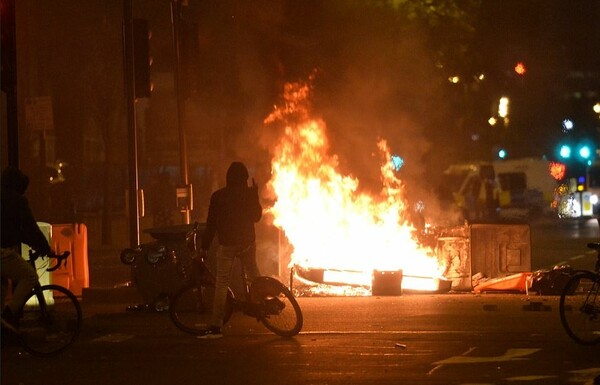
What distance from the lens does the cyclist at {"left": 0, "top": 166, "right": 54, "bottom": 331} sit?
1052 centimetres

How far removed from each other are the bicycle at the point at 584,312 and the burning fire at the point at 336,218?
18.2 ft

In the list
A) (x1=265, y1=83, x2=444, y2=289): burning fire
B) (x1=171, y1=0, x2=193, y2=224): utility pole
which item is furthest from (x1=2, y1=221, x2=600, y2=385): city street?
(x1=171, y1=0, x2=193, y2=224): utility pole

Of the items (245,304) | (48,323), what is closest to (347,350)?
(245,304)

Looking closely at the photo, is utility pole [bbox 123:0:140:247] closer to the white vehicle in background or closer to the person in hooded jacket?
the person in hooded jacket

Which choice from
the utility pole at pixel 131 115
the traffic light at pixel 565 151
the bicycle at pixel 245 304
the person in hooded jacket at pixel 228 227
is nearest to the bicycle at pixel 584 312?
the bicycle at pixel 245 304

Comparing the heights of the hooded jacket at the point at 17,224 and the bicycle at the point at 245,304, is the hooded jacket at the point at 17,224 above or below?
above

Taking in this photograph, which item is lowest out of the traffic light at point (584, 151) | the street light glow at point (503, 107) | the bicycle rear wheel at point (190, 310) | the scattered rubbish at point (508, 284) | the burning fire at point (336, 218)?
the scattered rubbish at point (508, 284)

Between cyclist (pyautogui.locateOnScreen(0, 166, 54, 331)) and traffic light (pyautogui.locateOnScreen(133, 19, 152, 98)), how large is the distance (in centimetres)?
751

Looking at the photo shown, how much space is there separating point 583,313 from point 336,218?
7.41m

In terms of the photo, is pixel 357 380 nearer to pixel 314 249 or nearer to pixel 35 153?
pixel 314 249

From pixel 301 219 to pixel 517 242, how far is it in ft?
11.0

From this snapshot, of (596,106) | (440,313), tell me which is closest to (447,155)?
(596,106)

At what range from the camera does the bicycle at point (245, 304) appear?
37.9 feet

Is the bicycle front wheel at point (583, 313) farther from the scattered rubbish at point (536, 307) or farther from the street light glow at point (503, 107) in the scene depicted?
the street light glow at point (503, 107)
